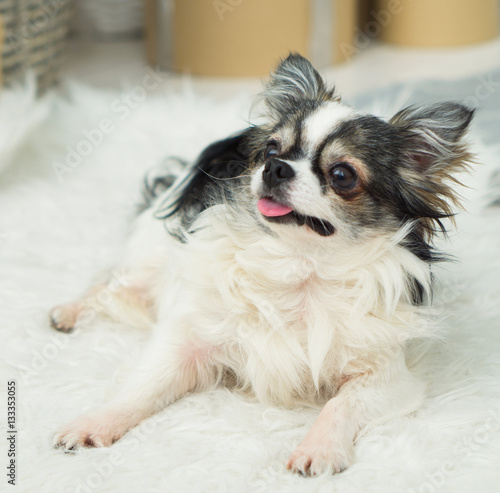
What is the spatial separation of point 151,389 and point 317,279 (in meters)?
0.43

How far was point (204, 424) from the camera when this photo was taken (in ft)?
5.07

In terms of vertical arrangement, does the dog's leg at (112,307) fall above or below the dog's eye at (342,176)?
below

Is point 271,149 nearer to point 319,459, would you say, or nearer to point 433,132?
point 433,132

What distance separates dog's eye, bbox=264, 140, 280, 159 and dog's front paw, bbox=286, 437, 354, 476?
61 centimetres

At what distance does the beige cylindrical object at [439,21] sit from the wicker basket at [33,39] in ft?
6.57

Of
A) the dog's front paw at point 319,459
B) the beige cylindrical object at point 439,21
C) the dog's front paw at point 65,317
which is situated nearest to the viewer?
the dog's front paw at point 319,459

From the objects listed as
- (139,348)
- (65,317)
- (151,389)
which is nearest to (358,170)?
(151,389)

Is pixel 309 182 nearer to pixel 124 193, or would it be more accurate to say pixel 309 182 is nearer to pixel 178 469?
pixel 178 469

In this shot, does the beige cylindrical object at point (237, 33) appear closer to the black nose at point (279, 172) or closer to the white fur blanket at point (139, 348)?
the white fur blanket at point (139, 348)

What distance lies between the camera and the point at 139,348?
1843 mm

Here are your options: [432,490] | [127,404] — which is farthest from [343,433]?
[127,404]

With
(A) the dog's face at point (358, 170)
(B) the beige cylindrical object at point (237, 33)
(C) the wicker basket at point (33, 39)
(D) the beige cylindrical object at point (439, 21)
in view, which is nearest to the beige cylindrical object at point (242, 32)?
(B) the beige cylindrical object at point (237, 33)

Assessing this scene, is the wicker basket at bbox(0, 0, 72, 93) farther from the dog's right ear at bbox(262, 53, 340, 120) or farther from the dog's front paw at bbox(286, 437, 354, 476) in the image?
the dog's front paw at bbox(286, 437, 354, 476)

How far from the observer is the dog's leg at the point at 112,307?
1942 millimetres
